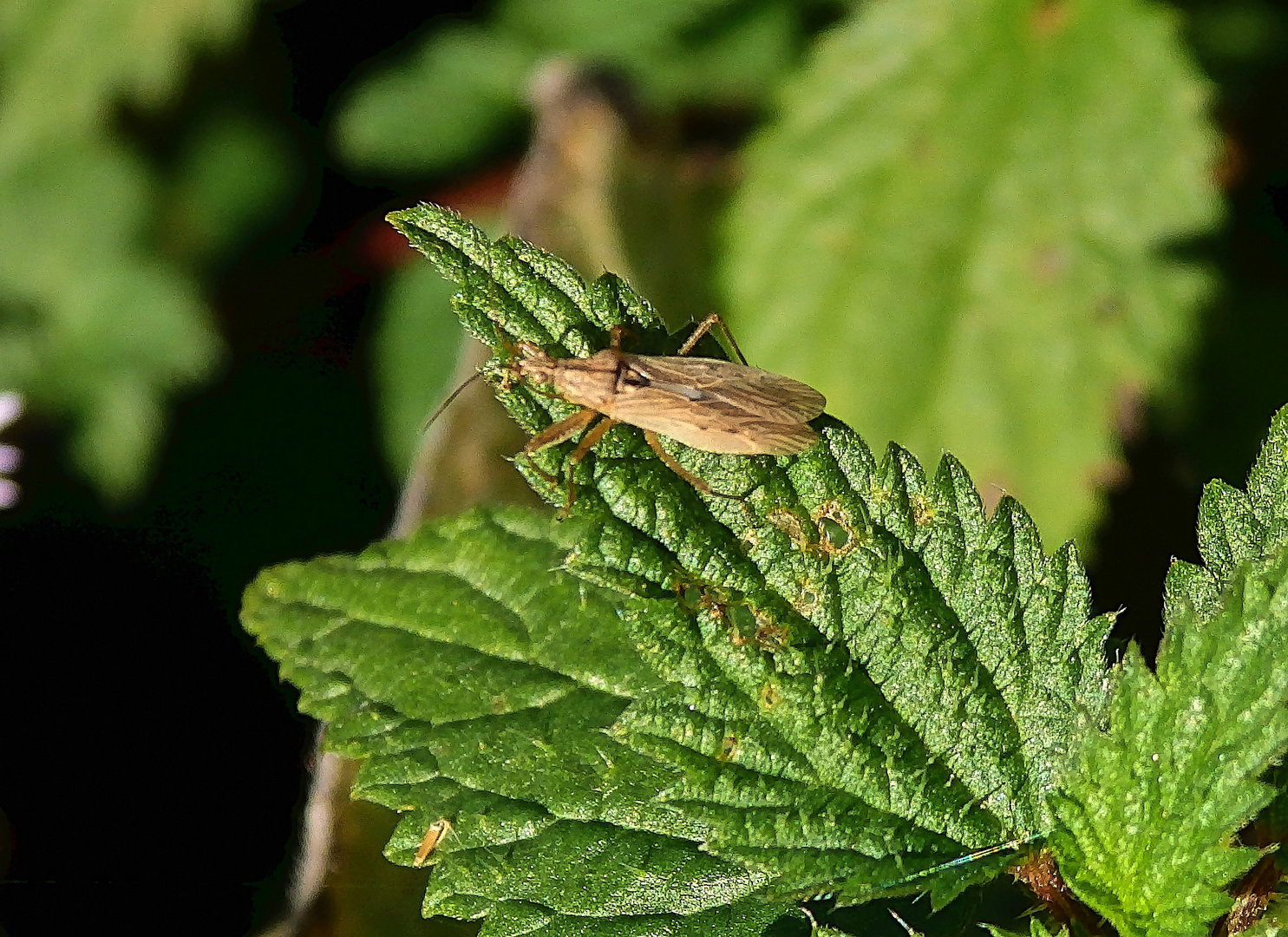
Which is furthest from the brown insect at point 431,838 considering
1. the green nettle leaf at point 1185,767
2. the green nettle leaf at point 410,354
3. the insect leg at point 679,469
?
the green nettle leaf at point 410,354

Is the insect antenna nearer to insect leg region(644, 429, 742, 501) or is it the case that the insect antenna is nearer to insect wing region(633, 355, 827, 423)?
insect wing region(633, 355, 827, 423)

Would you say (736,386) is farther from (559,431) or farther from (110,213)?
(110,213)

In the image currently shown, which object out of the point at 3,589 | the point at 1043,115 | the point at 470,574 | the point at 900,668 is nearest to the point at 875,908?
the point at 900,668

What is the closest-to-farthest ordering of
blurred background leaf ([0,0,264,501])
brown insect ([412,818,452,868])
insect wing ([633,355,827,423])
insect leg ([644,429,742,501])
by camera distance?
brown insect ([412,818,452,868]) → insect leg ([644,429,742,501]) → insect wing ([633,355,827,423]) → blurred background leaf ([0,0,264,501])

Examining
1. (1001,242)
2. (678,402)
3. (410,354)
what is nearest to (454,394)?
(678,402)

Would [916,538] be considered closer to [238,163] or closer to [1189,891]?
[1189,891]

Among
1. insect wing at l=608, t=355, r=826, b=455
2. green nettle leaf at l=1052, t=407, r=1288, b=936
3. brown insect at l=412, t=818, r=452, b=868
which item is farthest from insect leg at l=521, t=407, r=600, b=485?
green nettle leaf at l=1052, t=407, r=1288, b=936

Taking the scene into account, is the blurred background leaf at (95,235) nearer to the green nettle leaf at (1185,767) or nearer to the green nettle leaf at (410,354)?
the green nettle leaf at (410,354)
